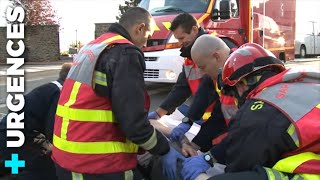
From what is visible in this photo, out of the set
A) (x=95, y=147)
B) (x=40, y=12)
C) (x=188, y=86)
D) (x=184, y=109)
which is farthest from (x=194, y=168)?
(x=40, y=12)

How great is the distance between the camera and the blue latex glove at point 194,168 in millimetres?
2395

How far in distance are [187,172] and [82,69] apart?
32.8 inches

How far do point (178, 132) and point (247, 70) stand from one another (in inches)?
51.8

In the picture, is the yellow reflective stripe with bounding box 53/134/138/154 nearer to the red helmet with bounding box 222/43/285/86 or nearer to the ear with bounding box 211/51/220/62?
the red helmet with bounding box 222/43/285/86

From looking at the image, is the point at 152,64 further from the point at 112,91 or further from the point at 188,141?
the point at 112,91

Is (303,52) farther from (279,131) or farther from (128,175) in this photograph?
(279,131)

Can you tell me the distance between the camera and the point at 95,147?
92.3 inches

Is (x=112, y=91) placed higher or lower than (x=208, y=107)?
higher

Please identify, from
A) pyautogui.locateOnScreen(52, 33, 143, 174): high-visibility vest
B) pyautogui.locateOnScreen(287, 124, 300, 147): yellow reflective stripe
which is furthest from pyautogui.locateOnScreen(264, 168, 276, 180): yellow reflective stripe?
pyautogui.locateOnScreen(52, 33, 143, 174): high-visibility vest

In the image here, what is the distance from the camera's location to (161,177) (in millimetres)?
2777

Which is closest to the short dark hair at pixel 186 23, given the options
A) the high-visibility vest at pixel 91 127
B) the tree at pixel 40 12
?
the high-visibility vest at pixel 91 127

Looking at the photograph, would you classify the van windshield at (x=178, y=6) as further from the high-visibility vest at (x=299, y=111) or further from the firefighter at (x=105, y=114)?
the high-visibility vest at (x=299, y=111)

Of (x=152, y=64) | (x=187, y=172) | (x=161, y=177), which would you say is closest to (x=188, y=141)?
(x=161, y=177)

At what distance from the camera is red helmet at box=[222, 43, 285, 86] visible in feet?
6.87
